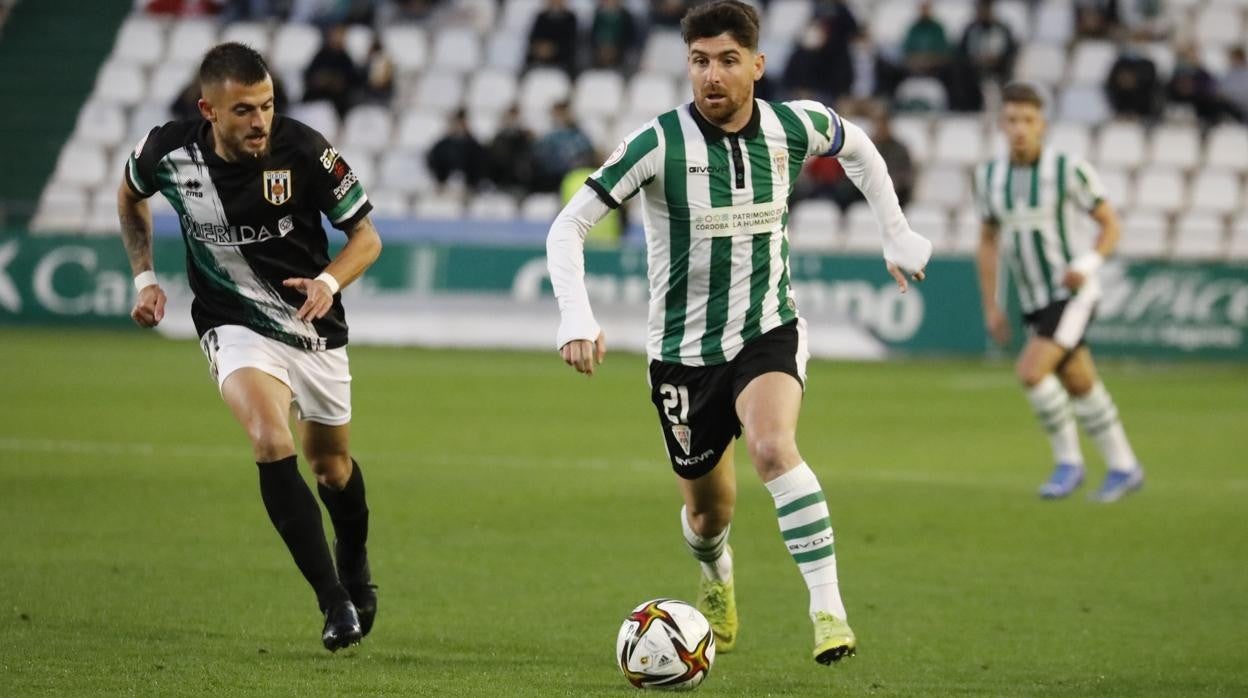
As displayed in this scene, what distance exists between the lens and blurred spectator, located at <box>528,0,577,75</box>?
Answer: 2422 centimetres

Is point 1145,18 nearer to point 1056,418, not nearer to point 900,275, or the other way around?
point 1056,418

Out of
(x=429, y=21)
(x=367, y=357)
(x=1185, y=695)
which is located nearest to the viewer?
(x=1185, y=695)

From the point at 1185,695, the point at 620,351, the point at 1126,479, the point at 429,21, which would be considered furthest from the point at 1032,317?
the point at 429,21

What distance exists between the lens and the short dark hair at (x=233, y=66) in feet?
21.0

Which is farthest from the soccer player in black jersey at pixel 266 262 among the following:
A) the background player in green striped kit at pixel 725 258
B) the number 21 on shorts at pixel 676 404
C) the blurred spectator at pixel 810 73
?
the blurred spectator at pixel 810 73

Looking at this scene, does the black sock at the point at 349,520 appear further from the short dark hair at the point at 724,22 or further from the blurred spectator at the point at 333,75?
the blurred spectator at the point at 333,75

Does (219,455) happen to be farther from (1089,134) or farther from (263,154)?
(1089,134)

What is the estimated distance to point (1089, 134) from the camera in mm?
23281

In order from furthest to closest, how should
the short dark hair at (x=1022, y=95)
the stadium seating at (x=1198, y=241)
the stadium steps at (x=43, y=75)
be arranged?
the stadium steps at (x=43, y=75) → the stadium seating at (x=1198, y=241) → the short dark hair at (x=1022, y=95)

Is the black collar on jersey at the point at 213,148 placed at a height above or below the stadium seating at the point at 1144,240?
above

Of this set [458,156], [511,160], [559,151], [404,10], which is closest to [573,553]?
[559,151]

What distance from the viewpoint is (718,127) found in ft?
21.6

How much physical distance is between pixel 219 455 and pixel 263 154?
19.4 ft

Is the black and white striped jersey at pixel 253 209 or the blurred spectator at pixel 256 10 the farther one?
the blurred spectator at pixel 256 10
